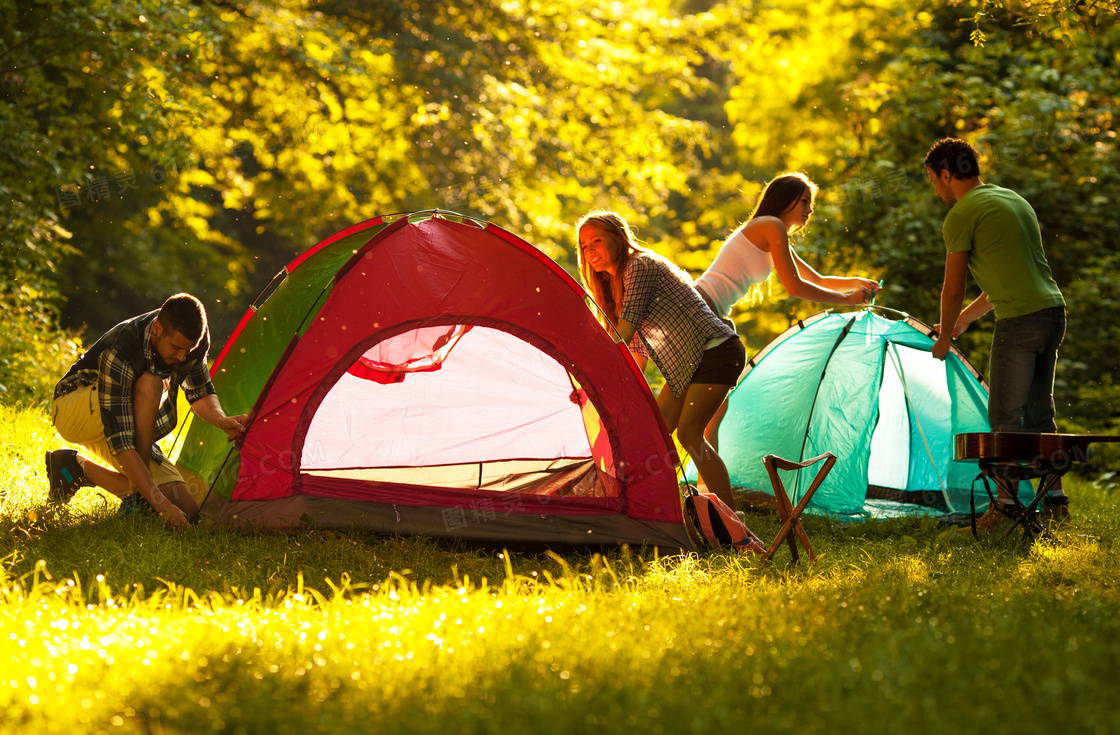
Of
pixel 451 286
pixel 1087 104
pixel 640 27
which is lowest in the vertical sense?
pixel 451 286

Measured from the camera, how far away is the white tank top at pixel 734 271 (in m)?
4.32

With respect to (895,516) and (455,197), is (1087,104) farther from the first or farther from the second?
(455,197)

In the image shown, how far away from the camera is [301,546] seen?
3.63m

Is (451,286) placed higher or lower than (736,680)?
higher

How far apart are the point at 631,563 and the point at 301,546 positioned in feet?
4.48

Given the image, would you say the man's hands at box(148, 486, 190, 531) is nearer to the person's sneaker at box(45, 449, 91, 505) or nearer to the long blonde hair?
the person's sneaker at box(45, 449, 91, 505)

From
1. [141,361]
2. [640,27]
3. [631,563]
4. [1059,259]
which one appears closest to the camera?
[631,563]

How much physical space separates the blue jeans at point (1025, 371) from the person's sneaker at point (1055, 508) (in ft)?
1.23

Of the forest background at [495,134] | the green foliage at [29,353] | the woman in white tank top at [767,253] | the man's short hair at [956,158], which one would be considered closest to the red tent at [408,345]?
the woman in white tank top at [767,253]

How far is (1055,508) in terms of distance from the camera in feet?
14.3

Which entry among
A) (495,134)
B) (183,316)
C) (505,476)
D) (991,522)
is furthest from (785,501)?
(495,134)

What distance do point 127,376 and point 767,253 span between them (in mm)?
3053

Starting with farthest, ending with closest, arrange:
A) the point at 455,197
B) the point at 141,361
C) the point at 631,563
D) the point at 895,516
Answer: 1. the point at 455,197
2. the point at 895,516
3. the point at 141,361
4. the point at 631,563

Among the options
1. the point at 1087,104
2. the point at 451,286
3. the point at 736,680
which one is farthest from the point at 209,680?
the point at 1087,104
